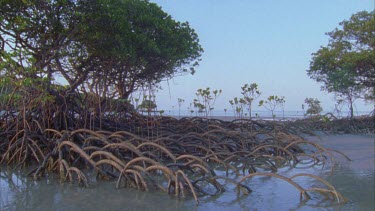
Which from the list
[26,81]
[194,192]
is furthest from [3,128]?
[194,192]

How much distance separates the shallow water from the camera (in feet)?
12.2

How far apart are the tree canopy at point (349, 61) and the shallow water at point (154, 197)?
9044mm

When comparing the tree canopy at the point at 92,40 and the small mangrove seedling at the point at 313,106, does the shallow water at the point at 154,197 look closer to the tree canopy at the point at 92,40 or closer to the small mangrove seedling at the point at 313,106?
the tree canopy at the point at 92,40

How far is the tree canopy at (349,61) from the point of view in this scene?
13.1 meters

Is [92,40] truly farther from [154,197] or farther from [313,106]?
[313,106]

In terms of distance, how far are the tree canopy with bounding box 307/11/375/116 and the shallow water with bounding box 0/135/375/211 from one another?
9.04 metres

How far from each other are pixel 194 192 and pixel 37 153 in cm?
313

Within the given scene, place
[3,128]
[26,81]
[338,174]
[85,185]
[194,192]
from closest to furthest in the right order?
[194,192]
[85,185]
[26,81]
[338,174]
[3,128]

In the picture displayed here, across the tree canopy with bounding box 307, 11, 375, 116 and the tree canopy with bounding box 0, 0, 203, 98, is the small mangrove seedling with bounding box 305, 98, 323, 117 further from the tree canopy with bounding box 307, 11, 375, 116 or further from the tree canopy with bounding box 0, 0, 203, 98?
the tree canopy with bounding box 0, 0, 203, 98

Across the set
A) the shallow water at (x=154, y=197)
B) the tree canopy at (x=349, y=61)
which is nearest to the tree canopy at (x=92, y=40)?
the shallow water at (x=154, y=197)

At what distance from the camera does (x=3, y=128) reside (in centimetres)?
677

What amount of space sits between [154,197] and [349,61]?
10958mm

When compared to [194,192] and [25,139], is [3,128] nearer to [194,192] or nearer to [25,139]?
[25,139]

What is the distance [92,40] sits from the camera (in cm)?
757
